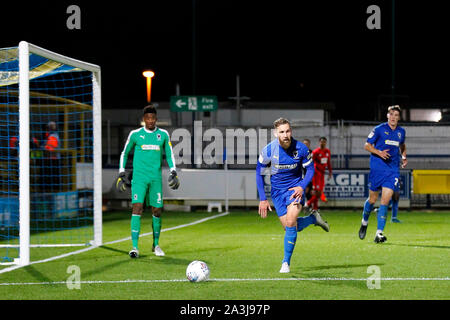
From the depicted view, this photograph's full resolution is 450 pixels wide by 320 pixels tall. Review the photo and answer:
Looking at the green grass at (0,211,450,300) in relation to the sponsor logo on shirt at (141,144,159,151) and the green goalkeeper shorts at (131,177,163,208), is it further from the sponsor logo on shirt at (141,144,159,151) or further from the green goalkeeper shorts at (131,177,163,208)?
the sponsor logo on shirt at (141,144,159,151)

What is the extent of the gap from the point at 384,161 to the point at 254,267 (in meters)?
4.07

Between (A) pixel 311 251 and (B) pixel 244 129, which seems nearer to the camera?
(A) pixel 311 251

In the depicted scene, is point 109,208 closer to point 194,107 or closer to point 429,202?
point 194,107

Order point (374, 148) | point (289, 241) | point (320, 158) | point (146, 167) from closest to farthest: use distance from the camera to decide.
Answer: point (289, 241), point (146, 167), point (374, 148), point (320, 158)

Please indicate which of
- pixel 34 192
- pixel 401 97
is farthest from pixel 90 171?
pixel 401 97

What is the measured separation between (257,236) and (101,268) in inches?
198

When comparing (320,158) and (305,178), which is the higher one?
(320,158)

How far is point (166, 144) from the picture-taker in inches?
444

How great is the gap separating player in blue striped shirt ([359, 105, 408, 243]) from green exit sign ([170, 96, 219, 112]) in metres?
11.2

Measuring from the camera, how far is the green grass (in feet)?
24.4

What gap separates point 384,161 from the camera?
12469mm

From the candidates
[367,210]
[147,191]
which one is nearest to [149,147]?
[147,191]

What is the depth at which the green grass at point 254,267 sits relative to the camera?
7449 mm

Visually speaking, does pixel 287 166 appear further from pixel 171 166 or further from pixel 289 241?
pixel 171 166
